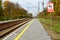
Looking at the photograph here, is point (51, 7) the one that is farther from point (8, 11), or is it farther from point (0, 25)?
point (8, 11)

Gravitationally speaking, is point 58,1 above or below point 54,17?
above

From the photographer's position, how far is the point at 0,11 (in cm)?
10119

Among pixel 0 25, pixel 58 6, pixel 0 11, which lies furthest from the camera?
pixel 0 11

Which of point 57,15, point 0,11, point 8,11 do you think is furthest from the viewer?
point 8,11

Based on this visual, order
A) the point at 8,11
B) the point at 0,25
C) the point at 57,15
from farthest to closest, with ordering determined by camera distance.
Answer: the point at 8,11 < the point at 57,15 < the point at 0,25

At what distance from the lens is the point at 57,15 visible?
87375 mm

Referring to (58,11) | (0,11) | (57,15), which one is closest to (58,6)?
(58,11)

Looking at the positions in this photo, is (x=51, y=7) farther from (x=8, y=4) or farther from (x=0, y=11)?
(x=8, y=4)

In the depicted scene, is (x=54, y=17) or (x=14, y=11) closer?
(x=54, y=17)

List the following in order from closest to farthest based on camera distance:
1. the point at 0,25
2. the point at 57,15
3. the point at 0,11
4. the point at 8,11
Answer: the point at 0,25, the point at 57,15, the point at 0,11, the point at 8,11

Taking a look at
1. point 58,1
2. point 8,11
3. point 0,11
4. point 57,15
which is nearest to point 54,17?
point 57,15

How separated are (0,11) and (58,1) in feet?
103

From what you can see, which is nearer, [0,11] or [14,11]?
[0,11]

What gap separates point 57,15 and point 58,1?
7269mm
